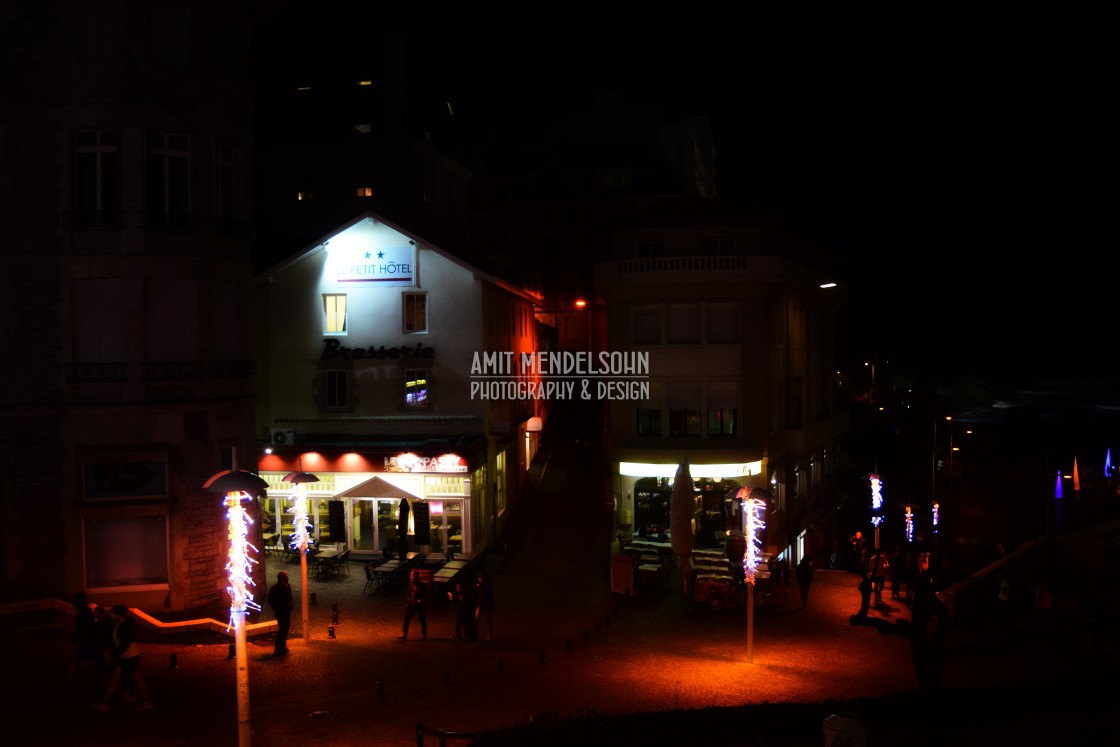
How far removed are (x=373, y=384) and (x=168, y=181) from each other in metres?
12.1

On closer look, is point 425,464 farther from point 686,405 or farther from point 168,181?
point 168,181

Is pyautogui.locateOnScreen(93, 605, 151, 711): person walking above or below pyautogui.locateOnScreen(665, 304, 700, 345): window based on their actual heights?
below

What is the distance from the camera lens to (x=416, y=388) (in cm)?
3312

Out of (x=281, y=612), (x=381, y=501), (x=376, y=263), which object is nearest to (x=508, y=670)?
(x=281, y=612)

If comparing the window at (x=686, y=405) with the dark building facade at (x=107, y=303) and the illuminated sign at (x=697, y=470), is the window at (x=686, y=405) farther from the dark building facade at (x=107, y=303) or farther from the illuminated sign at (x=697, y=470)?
the dark building facade at (x=107, y=303)

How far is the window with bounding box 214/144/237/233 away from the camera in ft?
76.2

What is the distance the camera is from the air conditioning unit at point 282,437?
105 ft

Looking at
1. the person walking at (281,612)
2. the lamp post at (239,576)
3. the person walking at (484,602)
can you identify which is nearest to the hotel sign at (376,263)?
the person walking at (484,602)

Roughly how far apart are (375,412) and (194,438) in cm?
1071

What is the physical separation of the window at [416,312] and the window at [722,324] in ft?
34.5

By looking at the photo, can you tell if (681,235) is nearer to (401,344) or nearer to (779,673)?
(401,344)

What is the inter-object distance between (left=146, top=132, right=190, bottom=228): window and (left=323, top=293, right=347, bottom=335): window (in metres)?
10.7

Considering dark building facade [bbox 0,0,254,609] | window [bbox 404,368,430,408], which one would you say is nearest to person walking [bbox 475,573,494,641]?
dark building facade [bbox 0,0,254,609]

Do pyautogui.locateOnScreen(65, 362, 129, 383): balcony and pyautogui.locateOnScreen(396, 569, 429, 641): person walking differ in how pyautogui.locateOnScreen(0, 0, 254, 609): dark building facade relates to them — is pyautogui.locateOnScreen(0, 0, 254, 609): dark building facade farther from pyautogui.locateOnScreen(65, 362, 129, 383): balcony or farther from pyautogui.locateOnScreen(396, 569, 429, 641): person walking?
pyautogui.locateOnScreen(396, 569, 429, 641): person walking
